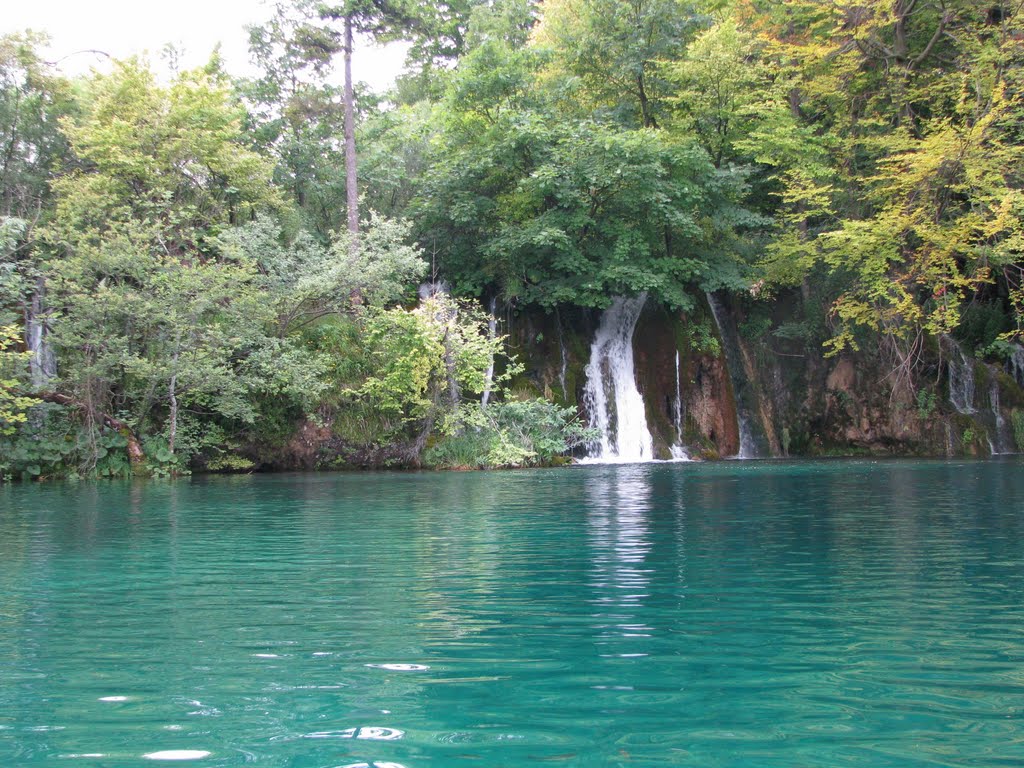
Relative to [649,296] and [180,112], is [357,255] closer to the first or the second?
[180,112]

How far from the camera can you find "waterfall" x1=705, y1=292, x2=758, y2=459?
84.8 ft

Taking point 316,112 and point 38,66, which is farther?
point 316,112

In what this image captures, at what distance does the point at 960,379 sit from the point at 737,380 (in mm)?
6462

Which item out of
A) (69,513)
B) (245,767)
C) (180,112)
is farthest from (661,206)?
(245,767)

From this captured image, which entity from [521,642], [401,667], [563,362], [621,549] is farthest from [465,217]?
[401,667]

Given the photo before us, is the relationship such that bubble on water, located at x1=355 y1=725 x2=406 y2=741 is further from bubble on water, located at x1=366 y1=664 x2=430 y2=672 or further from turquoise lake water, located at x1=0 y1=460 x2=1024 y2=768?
bubble on water, located at x1=366 y1=664 x2=430 y2=672

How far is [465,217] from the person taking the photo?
23938 millimetres

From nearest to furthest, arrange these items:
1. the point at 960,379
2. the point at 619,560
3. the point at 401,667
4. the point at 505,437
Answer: the point at 401,667 → the point at 619,560 → the point at 505,437 → the point at 960,379

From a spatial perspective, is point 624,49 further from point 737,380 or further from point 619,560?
point 619,560

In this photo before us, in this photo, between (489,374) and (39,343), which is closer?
(39,343)

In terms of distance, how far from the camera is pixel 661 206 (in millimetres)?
23156

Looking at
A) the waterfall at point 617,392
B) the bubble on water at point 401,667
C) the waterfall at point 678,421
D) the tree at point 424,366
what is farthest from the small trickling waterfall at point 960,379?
the bubble on water at point 401,667

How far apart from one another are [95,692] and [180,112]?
70.0 feet

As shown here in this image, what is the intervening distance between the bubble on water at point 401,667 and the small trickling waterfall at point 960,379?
25.5 m
